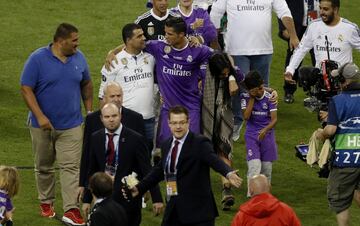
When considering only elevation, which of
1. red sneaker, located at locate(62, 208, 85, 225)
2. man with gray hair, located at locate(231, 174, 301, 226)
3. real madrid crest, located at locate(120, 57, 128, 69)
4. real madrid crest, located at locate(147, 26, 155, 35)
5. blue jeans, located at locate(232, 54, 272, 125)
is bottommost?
red sneaker, located at locate(62, 208, 85, 225)

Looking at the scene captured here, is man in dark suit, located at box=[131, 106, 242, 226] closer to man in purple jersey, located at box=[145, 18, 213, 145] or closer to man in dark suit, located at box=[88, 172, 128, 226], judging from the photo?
man in dark suit, located at box=[88, 172, 128, 226]

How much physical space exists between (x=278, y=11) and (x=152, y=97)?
134 inches

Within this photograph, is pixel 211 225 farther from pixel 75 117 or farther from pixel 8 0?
pixel 8 0

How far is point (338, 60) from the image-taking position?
16000 mm

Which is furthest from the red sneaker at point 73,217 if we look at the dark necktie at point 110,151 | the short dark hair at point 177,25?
the short dark hair at point 177,25

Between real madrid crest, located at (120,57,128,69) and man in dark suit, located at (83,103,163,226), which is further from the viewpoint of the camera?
real madrid crest, located at (120,57,128,69)

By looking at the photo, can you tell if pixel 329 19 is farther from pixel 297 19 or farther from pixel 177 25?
pixel 297 19

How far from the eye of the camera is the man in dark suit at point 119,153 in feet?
41.3

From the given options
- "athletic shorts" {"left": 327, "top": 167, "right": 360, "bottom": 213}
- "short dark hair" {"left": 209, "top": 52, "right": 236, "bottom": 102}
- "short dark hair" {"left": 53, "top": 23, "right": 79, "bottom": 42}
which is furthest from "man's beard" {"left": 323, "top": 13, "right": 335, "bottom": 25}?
"short dark hair" {"left": 53, "top": 23, "right": 79, "bottom": 42}

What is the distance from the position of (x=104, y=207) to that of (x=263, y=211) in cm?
143

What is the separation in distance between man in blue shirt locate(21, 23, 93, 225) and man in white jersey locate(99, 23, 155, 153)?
0.42 m

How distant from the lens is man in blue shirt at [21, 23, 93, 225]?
47.1ft

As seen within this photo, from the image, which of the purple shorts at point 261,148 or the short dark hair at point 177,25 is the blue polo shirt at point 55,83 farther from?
the purple shorts at point 261,148

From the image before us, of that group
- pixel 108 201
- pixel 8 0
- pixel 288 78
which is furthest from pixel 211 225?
pixel 8 0
